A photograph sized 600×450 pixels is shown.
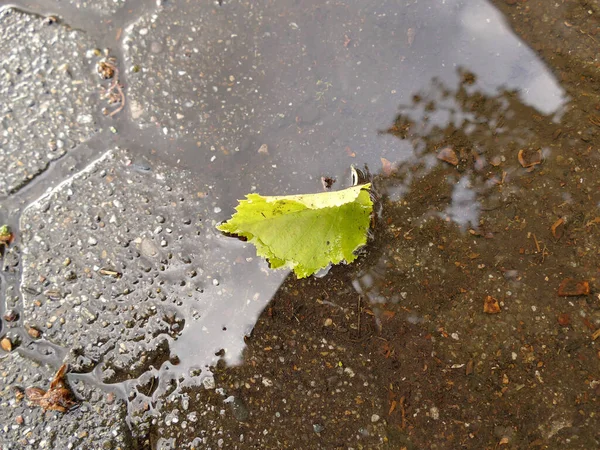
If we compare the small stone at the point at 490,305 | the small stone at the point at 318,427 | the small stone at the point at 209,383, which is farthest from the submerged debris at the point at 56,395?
the small stone at the point at 490,305

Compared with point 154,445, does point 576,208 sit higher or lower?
higher

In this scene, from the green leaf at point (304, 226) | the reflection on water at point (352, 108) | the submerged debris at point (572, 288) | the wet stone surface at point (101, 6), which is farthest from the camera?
the wet stone surface at point (101, 6)

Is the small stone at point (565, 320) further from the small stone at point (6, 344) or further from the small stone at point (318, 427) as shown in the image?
the small stone at point (6, 344)

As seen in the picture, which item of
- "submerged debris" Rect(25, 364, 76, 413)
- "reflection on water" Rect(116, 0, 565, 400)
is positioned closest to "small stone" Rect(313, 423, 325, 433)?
"reflection on water" Rect(116, 0, 565, 400)

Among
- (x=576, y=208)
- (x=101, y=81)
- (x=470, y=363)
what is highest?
(x=101, y=81)

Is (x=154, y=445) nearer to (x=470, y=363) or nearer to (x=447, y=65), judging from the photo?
(x=470, y=363)

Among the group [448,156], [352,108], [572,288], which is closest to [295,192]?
[352,108]

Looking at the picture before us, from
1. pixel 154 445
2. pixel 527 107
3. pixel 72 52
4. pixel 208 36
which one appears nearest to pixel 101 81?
pixel 72 52
